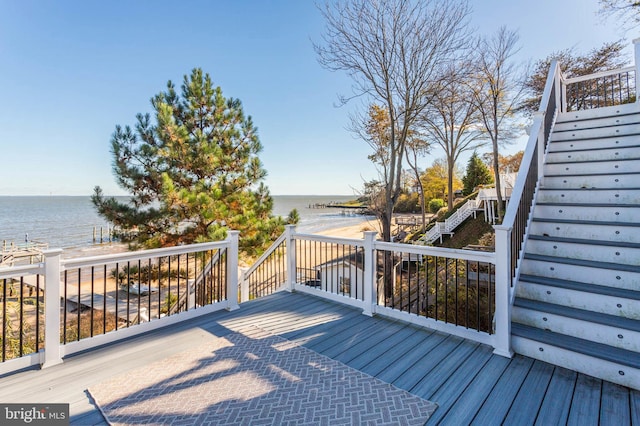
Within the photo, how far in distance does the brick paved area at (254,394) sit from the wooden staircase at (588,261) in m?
1.41

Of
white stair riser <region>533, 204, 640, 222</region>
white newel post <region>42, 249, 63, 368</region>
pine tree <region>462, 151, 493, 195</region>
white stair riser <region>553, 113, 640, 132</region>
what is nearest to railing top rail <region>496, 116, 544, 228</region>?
white stair riser <region>533, 204, 640, 222</region>

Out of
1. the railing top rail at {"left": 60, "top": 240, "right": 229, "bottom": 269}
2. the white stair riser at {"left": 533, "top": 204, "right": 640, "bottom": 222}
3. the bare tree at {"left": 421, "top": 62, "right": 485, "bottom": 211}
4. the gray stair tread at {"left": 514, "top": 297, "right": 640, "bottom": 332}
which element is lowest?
the gray stair tread at {"left": 514, "top": 297, "right": 640, "bottom": 332}

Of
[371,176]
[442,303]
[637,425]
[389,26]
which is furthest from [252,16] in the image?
[637,425]

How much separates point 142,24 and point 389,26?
23.1 feet

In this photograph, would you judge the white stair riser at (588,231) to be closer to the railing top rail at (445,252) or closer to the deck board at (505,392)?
the railing top rail at (445,252)

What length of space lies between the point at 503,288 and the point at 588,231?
1578mm

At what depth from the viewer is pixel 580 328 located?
7.85 feet

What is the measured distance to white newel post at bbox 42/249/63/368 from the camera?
248 cm


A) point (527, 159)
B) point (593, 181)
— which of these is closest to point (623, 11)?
point (593, 181)

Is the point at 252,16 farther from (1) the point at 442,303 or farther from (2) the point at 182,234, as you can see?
(1) the point at 442,303

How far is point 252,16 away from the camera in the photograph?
8.04m

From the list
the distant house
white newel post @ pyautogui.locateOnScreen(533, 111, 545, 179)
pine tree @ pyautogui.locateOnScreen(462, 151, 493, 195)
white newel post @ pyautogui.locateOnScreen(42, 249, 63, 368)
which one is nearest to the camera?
white newel post @ pyautogui.locateOnScreen(42, 249, 63, 368)

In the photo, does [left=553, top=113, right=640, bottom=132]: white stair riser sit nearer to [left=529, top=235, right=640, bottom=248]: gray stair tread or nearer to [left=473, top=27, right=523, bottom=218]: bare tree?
[left=529, top=235, right=640, bottom=248]: gray stair tread

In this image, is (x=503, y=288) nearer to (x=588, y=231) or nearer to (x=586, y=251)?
(x=586, y=251)
